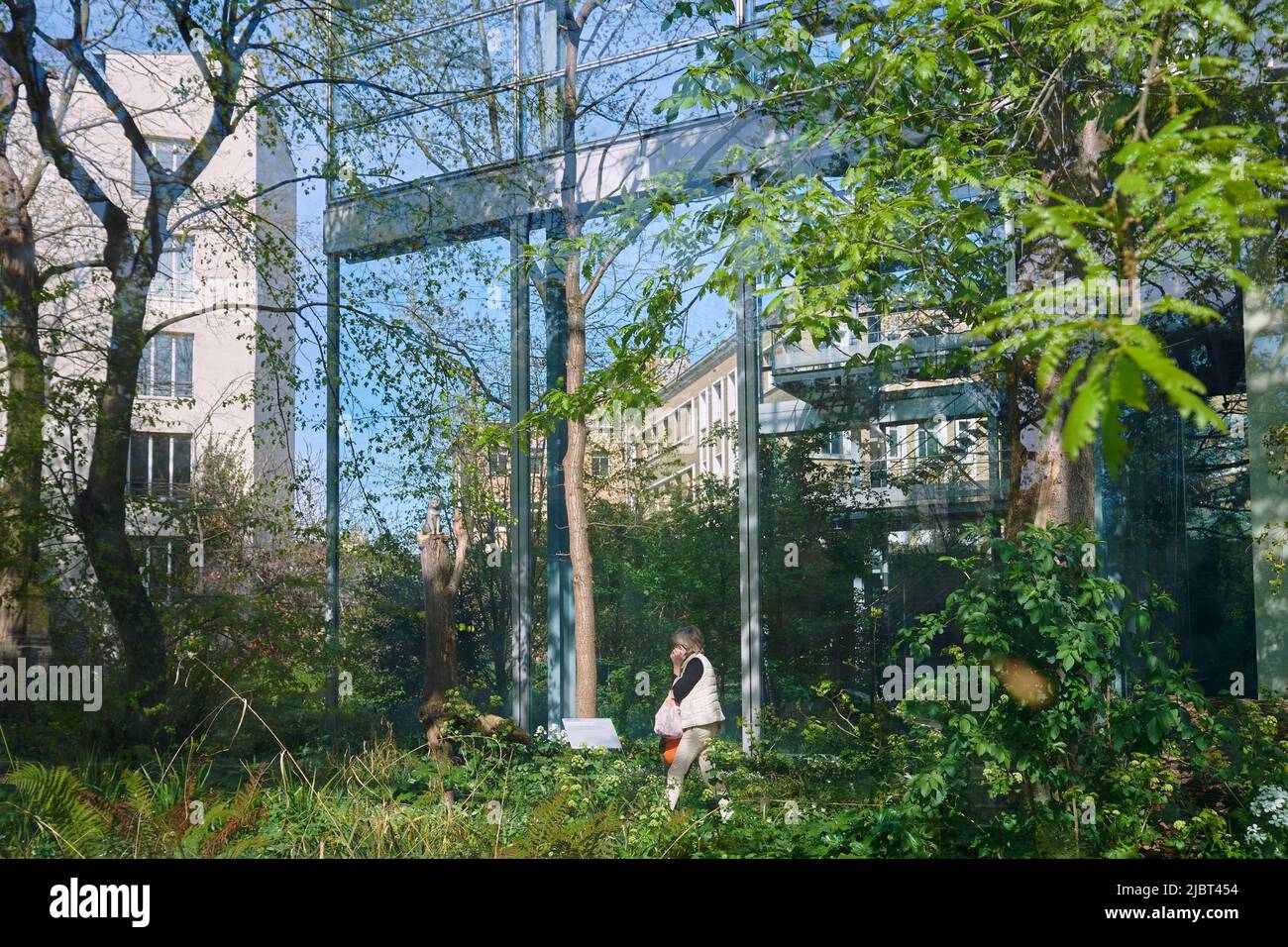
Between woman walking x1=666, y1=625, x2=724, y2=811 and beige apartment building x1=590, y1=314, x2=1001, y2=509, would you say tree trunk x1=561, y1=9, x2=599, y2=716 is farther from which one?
woman walking x1=666, y1=625, x2=724, y2=811

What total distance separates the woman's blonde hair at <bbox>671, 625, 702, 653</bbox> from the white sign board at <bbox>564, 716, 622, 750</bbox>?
2.76 feet

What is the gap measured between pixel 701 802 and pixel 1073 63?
4.77 m

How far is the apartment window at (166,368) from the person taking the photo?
26.0ft

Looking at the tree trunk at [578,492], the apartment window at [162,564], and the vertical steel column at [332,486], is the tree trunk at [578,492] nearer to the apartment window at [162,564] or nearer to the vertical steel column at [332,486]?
the vertical steel column at [332,486]

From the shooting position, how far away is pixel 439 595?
26.7ft

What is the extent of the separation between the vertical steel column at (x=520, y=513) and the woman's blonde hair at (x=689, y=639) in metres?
1.39

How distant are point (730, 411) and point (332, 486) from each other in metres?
3.25

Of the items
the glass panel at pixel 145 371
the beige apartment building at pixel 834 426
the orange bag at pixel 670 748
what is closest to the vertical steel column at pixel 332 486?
the glass panel at pixel 145 371

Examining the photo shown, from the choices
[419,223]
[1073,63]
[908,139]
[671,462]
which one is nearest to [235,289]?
[419,223]

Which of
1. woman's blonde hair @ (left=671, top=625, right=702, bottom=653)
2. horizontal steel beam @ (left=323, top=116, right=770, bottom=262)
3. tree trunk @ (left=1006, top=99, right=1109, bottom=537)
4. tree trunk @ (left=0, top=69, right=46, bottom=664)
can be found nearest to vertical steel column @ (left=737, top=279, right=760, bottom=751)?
woman's blonde hair @ (left=671, top=625, right=702, bottom=653)

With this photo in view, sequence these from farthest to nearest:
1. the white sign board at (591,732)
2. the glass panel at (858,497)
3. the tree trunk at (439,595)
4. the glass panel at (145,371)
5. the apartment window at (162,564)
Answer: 1. the tree trunk at (439,595)
2. the glass panel at (145,371)
3. the apartment window at (162,564)
4. the white sign board at (591,732)
5. the glass panel at (858,497)

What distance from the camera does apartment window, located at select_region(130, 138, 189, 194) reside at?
805cm

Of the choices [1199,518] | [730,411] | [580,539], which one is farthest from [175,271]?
[1199,518]

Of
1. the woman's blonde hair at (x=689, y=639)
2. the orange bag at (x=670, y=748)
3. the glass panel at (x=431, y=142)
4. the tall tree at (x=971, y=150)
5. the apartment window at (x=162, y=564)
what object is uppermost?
the glass panel at (x=431, y=142)
